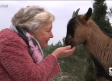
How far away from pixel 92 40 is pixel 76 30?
0.39m

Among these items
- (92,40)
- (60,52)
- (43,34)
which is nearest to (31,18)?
(43,34)

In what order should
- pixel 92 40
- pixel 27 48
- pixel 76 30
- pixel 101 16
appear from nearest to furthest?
pixel 27 48
pixel 76 30
pixel 92 40
pixel 101 16

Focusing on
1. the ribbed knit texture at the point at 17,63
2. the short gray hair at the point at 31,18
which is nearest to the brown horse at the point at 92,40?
the short gray hair at the point at 31,18

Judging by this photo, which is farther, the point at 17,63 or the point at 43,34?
the point at 43,34

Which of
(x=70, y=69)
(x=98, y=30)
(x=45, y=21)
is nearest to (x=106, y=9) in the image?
(x=70, y=69)

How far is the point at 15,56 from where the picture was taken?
1652 mm

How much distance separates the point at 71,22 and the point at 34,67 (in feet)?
9.16

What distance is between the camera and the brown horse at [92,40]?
440 centimetres

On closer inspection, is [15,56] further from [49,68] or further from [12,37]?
[49,68]

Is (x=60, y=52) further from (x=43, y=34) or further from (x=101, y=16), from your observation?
(x=101, y=16)

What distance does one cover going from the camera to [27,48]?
5.77ft

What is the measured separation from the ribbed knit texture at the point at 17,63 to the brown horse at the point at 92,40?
2644mm

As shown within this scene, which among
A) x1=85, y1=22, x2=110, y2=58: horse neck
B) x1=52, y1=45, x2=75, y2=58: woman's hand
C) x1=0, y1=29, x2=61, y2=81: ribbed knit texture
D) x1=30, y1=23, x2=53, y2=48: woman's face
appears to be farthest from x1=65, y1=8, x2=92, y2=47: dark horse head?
x1=0, y1=29, x2=61, y2=81: ribbed knit texture

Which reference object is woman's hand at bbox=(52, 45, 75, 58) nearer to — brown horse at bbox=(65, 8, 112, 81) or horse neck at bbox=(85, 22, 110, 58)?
brown horse at bbox=(65, 8, 112, 81)
